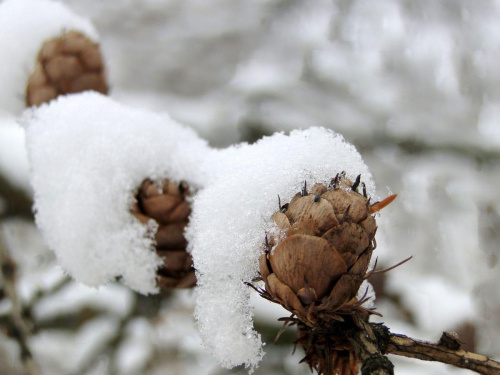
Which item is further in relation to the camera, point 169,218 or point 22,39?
point 22,39

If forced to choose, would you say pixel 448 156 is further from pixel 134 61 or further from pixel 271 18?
pixel 134 61

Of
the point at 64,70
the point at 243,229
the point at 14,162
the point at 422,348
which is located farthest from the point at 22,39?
the point at 422,348

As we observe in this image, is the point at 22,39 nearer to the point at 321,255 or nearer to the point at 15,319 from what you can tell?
the point at 321,255

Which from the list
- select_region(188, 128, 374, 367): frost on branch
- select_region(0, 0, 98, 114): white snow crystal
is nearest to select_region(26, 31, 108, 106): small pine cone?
select_region(0, 0, 98, 114): white snow crystal

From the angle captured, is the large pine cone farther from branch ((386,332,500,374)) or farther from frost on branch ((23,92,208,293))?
frost on branch ((23,92,208,293))

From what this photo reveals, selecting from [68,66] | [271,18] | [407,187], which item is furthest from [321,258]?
[271,18]

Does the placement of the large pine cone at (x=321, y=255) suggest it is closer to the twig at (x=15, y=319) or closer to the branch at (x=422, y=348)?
the branch at (x=422, y=348)
